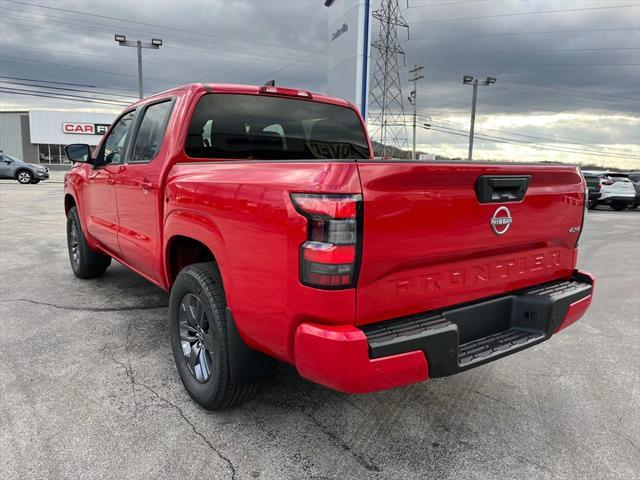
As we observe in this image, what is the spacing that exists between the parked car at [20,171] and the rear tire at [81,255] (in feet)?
76.8

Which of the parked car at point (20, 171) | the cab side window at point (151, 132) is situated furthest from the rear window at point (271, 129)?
the parked car at point (20, 171)

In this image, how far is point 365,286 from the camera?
80.0 inches

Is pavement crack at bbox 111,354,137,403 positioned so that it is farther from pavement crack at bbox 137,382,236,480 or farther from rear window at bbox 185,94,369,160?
rear window at bbox 185,94,369,160

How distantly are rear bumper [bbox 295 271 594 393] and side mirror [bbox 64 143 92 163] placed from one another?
3719mm

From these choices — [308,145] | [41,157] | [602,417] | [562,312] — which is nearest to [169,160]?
[308,145]

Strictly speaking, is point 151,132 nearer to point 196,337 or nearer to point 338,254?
point 196,337

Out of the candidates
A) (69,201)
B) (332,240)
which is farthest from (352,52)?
(332,240)

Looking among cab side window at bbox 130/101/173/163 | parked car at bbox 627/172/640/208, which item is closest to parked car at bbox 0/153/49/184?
cab side window at bbox 130/101/173/163

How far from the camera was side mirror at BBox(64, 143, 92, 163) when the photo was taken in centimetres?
478

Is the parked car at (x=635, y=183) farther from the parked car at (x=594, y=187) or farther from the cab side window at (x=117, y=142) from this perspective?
the cab side window at (x=117, y=142)

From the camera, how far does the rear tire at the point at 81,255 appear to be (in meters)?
5.50

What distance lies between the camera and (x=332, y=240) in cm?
195

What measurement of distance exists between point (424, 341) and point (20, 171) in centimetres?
2897

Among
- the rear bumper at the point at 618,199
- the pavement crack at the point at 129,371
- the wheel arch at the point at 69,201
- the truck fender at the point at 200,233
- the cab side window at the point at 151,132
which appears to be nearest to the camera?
the truck fender at the point at 200,233
